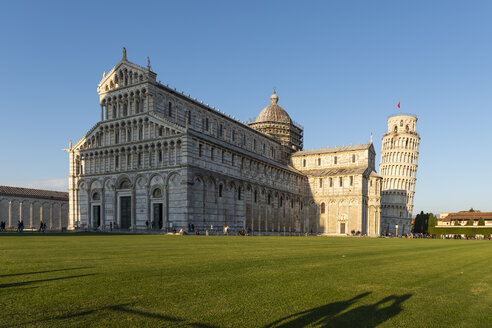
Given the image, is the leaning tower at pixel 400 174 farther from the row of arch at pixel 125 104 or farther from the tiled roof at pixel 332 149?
the row of arch at pixel 125 104

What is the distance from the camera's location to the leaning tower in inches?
3730

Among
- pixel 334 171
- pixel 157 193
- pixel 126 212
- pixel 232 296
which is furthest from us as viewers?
pixel 334 171

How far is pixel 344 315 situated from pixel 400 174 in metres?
97.4

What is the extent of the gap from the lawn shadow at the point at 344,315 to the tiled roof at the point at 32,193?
203 ft

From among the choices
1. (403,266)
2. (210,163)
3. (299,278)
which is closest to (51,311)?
(299,278)

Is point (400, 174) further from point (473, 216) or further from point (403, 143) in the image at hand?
point (473, 216)

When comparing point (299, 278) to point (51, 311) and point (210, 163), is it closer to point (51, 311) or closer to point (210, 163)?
point (51, 311)

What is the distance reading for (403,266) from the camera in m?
11.9

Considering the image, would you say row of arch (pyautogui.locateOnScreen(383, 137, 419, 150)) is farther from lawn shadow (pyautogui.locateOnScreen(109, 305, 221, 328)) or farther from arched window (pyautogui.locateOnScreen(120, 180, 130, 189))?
lawn shadow (pyautogui.locateOnScreen(109, 305, 221, 328))

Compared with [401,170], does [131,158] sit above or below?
below

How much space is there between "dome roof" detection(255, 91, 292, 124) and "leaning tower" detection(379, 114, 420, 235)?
1274 inches

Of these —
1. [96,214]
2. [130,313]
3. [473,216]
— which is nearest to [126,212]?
[96,214]

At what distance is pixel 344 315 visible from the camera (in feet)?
18.6

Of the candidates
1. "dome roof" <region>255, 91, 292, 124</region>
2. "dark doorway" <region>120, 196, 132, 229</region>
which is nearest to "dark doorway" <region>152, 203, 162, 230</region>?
"dark doorway" <region>120, 196, 132, 229</region>
